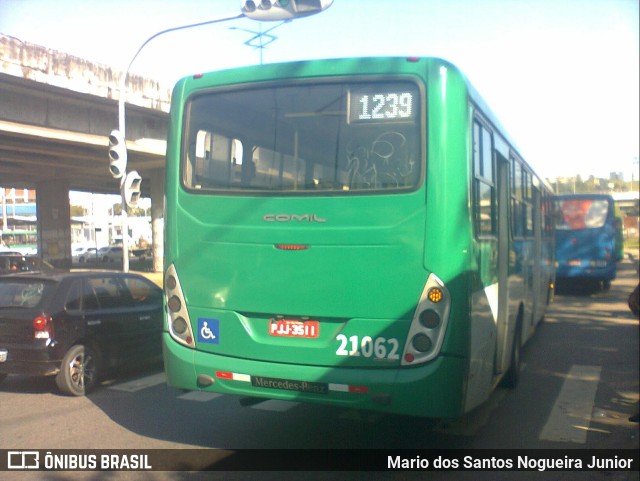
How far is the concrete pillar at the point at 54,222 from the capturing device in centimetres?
3572

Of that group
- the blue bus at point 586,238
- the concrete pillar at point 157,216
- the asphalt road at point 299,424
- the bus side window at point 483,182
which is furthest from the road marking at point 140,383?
the concrete pillar at point 157,216

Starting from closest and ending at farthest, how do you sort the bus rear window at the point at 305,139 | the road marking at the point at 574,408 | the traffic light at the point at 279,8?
the bus rear window at the point at 305,139 < the road marking at the point at 574,408 < the traffic light at the point at 279,8

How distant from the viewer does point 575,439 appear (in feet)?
20.7

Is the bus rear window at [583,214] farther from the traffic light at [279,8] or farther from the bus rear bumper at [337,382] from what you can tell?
the bus rear bumper at [337,382]

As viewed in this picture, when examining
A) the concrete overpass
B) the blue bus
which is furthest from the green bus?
the blue bus

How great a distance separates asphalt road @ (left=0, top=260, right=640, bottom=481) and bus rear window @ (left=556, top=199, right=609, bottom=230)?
42.2 ft

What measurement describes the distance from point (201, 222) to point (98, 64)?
18268 millimetres

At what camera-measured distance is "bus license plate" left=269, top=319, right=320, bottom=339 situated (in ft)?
17.7

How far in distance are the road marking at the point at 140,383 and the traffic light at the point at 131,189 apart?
17.4 ft

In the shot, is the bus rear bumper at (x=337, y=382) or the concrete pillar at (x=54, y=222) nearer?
the bus rear bumper at (x=337, y=382)

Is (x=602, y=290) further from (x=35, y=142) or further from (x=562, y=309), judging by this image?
(x=35, y=142)

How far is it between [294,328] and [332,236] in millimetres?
819

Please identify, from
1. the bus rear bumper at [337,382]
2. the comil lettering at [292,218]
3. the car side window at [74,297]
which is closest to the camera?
the bus rear bumper at [337,382]

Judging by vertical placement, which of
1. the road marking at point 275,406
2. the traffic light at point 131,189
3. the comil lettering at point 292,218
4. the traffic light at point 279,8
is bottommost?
the road marking at point 275,406
